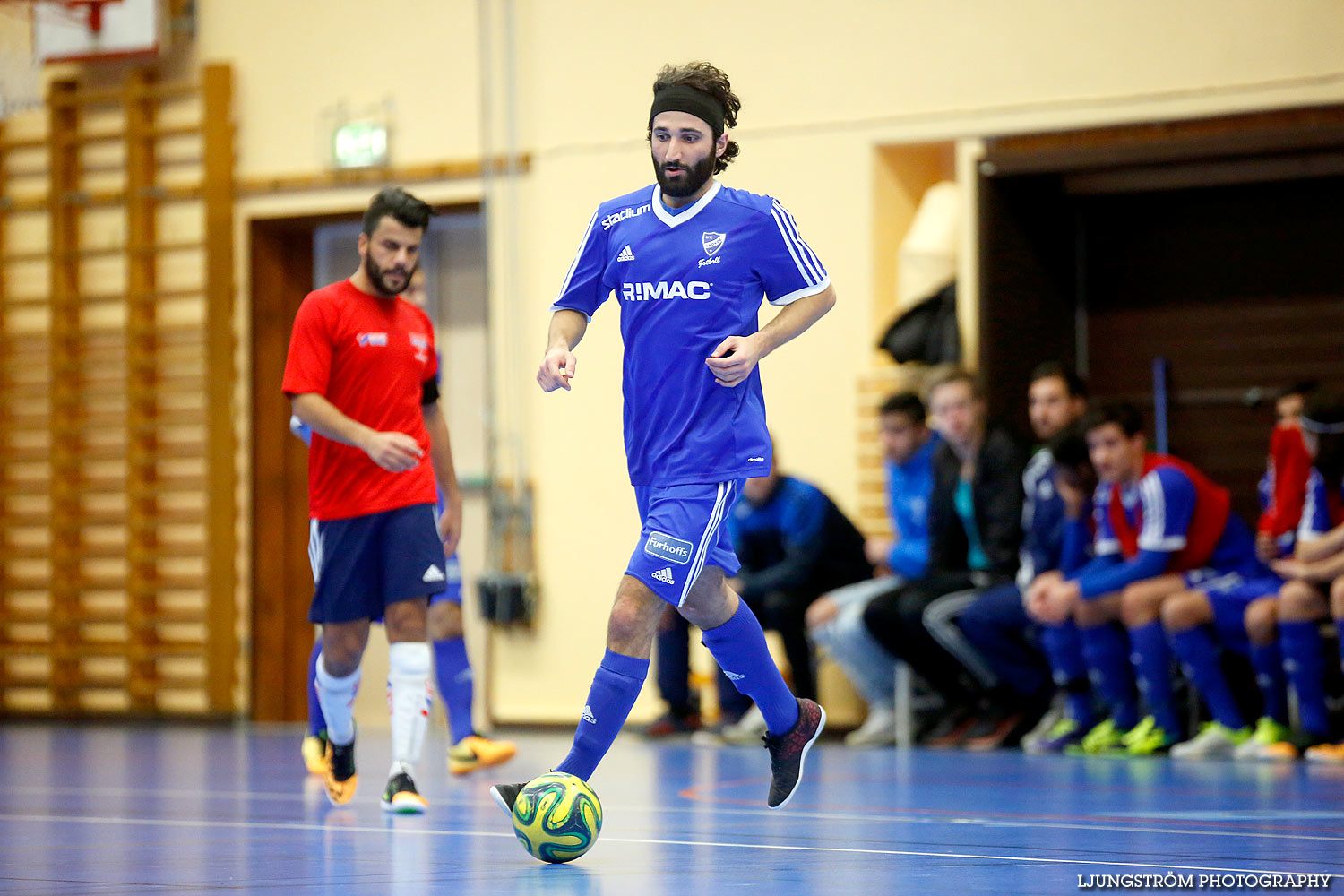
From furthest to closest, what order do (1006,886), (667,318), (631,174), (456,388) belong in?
(456,388) → (631,174) → (667,318) → (1006,886)

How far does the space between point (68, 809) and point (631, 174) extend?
5.30 m

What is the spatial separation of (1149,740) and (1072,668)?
0.46 meters

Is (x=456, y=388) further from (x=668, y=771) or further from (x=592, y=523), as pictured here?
(x=668, y=771)

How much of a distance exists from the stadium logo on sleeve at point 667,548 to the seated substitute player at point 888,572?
4235 millimetres

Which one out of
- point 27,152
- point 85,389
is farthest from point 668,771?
point 27,152

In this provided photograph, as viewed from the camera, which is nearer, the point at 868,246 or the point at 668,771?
the point at 668,771

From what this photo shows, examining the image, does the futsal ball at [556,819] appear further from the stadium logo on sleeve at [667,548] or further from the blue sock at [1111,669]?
the blue sock at [1111,669]

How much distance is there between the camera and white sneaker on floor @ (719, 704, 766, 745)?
827cm

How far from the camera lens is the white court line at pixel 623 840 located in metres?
3.52

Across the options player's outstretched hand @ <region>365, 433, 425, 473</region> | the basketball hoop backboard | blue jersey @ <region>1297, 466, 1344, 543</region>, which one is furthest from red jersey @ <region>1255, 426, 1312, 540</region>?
the basketball hoop backboard

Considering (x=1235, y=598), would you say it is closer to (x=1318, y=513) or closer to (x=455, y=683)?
(x=1318, y=513)

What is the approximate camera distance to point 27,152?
11195 millimetres

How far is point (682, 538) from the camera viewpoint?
3928 millimetres

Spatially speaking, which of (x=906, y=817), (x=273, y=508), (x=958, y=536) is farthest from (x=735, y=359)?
(x=273, y=508)
